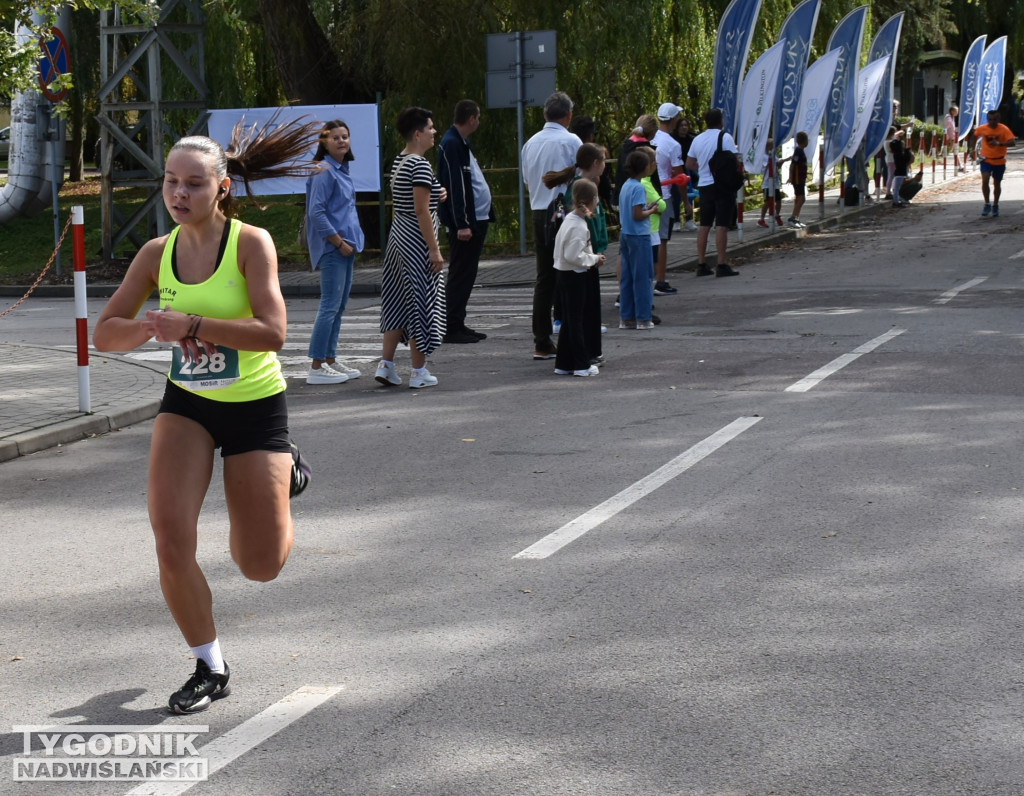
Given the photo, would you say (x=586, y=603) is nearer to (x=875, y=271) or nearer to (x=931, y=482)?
(x=931, y=482)

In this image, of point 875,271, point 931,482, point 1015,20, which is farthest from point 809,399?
point 1015,20

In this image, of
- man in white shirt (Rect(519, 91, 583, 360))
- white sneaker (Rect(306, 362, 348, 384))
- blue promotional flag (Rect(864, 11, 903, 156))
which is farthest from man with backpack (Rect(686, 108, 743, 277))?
blue promotional flag (Rect(864, 11, 903, 156))

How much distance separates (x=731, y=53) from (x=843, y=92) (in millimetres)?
4866

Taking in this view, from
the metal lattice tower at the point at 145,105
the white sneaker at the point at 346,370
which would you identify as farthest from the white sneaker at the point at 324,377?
A: the metal lattice tower at the point at 145,105

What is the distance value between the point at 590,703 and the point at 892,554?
6.65 ft

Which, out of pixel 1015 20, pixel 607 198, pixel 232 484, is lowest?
pixel 232 484

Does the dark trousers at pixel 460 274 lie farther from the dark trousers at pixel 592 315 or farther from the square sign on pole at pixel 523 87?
the square sign on pole at pixel 523 87

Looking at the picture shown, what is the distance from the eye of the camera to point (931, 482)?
7.06m

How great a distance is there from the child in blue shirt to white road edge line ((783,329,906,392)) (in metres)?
2.08

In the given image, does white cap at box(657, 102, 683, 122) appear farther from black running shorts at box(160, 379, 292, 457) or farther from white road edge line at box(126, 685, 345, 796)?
white road edge line at box(126, 685, 345, 796)

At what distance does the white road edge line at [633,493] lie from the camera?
20.4 ft

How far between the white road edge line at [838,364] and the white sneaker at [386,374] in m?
2.90

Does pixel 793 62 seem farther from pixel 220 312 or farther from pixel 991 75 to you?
pixel 220 312

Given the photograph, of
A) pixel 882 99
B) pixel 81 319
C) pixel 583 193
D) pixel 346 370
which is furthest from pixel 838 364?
pixel 882 99
